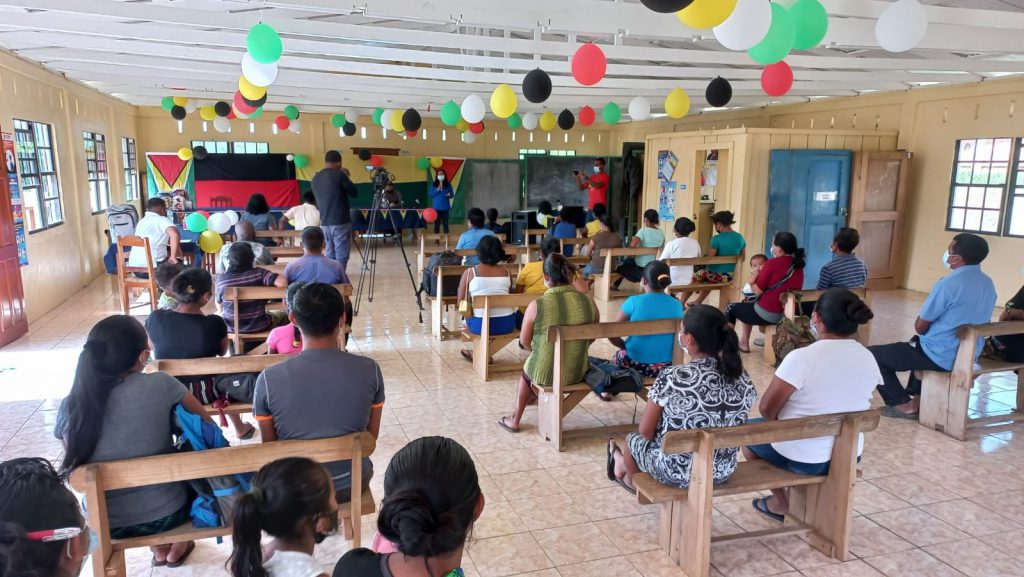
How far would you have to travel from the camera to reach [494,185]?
1520 cm

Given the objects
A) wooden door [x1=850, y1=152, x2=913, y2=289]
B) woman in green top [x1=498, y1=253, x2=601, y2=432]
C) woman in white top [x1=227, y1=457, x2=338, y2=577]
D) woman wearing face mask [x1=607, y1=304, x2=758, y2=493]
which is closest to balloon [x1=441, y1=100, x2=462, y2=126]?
woman in green top [x1=498, y1=253, x2=601, y2=432]

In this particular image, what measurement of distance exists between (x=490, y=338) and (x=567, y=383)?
4.56 feet

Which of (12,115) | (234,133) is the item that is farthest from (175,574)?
(234,133)

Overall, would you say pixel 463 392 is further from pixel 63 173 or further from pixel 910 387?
pixel 63 173

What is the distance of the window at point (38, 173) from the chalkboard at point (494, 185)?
8.55 m

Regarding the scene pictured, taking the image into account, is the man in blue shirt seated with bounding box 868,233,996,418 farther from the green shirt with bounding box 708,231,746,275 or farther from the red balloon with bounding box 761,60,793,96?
the green shirt with bounding box 708,231,746,275

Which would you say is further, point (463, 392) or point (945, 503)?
point (463, 392)

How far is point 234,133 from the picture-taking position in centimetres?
1401

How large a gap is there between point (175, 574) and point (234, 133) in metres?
13.0

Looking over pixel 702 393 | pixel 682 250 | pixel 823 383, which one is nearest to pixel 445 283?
pixel 682 250

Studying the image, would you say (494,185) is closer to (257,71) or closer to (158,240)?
(158,240)

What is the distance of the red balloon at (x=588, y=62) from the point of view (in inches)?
178

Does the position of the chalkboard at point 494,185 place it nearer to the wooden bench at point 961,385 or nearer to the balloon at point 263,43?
the balloon at point 263,43

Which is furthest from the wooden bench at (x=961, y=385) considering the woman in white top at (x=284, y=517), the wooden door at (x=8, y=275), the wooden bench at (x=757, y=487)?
the wooden door at (x=8, y=275)
